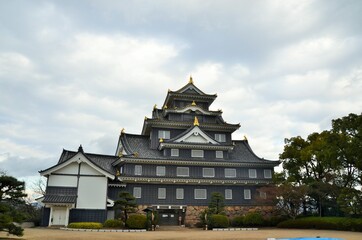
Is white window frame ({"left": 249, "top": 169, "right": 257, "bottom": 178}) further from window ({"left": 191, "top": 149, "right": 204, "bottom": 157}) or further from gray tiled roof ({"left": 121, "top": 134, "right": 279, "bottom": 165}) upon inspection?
window ({"left": 191, "top": 149, "right": 204, "bottom": 157})

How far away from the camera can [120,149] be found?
131ft

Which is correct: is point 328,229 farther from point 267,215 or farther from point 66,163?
point 66,163

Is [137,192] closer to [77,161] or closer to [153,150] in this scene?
[153,150]

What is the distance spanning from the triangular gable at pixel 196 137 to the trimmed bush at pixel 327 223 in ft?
39.4

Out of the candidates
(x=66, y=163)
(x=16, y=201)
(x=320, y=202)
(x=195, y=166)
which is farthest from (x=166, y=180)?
(x=16, y=201)

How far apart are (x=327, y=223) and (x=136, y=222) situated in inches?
653

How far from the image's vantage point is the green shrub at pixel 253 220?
32256 millimetres

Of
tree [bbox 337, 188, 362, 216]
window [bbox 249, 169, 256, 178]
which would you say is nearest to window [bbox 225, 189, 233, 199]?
window [bbox 249, 169, 256, 178]

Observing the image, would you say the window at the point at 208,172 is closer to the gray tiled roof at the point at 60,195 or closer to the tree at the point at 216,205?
the tree at the point at 216,205

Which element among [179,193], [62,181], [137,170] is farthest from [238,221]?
[62,181]

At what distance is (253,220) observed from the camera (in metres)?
32.4

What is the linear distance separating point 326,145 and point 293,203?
755cm

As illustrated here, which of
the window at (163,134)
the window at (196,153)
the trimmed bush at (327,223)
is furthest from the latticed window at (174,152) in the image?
the trimmed bush at (327,223)

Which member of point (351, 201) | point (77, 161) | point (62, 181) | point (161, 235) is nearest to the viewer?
point (161, 235)
